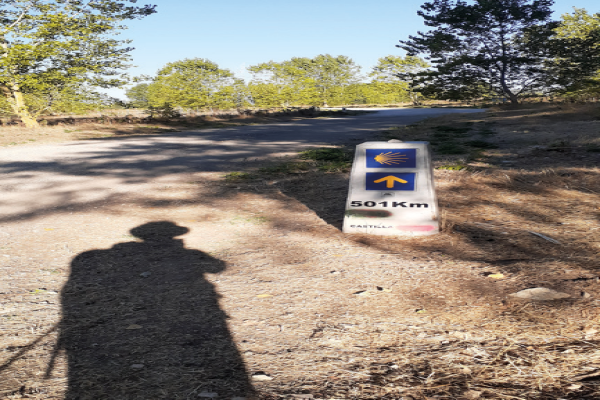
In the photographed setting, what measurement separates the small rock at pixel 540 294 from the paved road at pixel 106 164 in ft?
16.5

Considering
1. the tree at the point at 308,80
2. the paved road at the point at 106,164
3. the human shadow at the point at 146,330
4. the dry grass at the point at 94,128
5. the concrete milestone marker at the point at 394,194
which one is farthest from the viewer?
the tree at the point at 308,80

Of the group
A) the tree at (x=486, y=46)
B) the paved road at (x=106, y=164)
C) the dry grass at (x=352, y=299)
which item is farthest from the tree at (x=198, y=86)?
the dry grass at (x=352, y=299)

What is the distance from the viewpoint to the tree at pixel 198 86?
155ft

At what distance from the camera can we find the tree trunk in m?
17.4

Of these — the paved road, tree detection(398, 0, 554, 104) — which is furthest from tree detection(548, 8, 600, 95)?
the paved road

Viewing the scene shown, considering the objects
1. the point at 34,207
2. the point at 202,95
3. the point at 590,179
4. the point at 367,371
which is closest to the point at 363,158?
the point at 367,371

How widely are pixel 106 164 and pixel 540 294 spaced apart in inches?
322

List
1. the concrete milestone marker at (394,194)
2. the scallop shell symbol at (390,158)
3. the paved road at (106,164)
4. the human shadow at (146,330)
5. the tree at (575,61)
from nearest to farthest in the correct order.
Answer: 1. the human shadow at (146,330)
2. the concrete milestone marker at (394,194)
3. the scallop shell symbol at (390,158)
4. the paved road at (106,164)
5. the tree at (575,61)

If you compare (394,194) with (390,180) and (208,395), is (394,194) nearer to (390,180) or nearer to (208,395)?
(390,180)

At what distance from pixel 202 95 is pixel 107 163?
39.8m

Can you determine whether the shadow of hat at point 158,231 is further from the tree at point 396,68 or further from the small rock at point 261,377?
the tree at point 396,68

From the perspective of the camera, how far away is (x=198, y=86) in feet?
158

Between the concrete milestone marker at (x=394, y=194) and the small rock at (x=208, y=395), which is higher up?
the concrete milestone marker at (x=394, y=194)

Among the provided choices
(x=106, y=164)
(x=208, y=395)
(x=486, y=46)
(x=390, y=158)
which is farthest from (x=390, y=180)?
(x=486, y=46)
